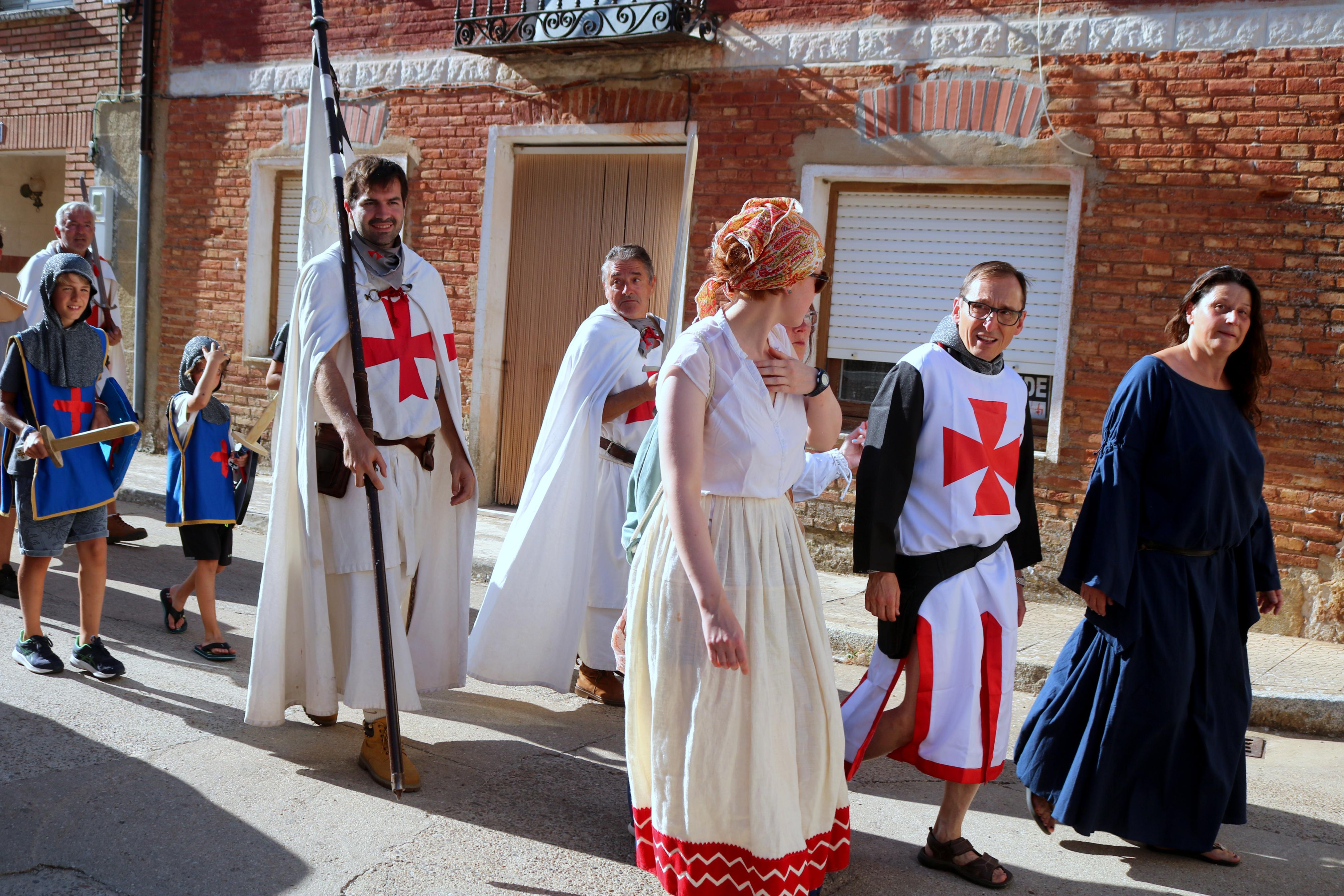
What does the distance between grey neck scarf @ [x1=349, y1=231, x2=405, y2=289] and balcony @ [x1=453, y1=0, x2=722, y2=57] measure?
4.77 metres

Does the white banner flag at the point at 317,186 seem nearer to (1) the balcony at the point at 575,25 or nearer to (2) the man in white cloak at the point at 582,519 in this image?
(2) the man in white cloak at the point at 582,519

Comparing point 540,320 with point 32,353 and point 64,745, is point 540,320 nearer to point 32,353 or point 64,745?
point 32,353

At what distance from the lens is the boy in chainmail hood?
507 cm

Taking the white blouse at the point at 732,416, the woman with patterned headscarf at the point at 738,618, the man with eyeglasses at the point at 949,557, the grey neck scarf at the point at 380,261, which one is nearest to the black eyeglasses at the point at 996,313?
the man with eyeglasses at the point at 949,557

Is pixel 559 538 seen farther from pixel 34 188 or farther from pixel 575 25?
pixel 34 188

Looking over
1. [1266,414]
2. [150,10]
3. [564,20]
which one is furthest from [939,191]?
[150,10]

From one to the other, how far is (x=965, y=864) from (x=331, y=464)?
8.13 feet

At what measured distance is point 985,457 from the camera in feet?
11.7

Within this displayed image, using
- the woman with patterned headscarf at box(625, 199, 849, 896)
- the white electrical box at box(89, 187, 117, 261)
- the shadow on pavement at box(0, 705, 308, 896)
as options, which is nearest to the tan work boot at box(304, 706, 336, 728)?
the shadow on pavement at box(0, 705, 308, 896)

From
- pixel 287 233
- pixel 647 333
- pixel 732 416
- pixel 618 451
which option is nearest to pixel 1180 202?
pixel 647 333

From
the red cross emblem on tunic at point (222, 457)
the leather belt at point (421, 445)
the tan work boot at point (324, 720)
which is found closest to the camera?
the leather belt at point (421, 445)

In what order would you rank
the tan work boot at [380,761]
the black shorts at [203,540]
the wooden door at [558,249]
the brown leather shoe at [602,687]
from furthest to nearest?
the wooden door at [558,249] < the black shorts at [203,540] < the brown leather shoe at [602,687] < the tan work boot at [380,761]

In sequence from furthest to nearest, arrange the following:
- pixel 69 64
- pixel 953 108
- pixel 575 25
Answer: pixel 69 64
pixel 575 25
pixel 953 108

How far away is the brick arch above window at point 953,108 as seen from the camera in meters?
7.48
